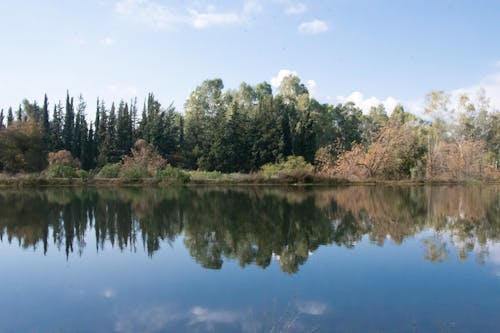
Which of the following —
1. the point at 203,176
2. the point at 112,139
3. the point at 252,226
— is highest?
the point at 112,139

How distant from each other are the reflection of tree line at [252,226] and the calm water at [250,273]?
6 cm

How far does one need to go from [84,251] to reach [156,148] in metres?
35.1

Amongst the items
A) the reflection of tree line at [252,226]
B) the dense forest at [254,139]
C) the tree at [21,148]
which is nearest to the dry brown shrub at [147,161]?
the dense forest at [254,139]

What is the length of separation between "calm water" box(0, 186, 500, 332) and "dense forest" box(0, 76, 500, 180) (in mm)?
22232

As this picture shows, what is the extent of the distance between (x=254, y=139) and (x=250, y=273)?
116 ft

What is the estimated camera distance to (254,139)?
141 feet

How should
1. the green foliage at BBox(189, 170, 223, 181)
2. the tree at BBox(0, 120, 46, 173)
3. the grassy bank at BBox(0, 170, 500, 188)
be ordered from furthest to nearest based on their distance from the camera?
the tree at BBox(0, 120, 46, 173) → the green foliage at BBox(189, 170, 223, 181) → the grassy bank at BBox(0, 170, 500, 188)

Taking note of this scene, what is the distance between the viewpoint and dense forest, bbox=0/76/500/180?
3809 centimetres

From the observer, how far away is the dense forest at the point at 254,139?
38.1 meters

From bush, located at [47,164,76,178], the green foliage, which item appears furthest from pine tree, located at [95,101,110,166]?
the green foliage

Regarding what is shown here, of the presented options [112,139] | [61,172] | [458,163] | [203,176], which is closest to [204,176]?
[203,176]

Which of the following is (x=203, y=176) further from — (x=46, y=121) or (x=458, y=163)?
(x=46, y=121)

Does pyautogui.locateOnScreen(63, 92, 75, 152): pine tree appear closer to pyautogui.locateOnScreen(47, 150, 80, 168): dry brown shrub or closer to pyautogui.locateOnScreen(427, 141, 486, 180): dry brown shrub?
pyautogui.locateOnScreen(47, 150, 80, 168): dry brown shrub

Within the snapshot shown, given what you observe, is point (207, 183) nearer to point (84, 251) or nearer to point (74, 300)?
point (84, 251)
